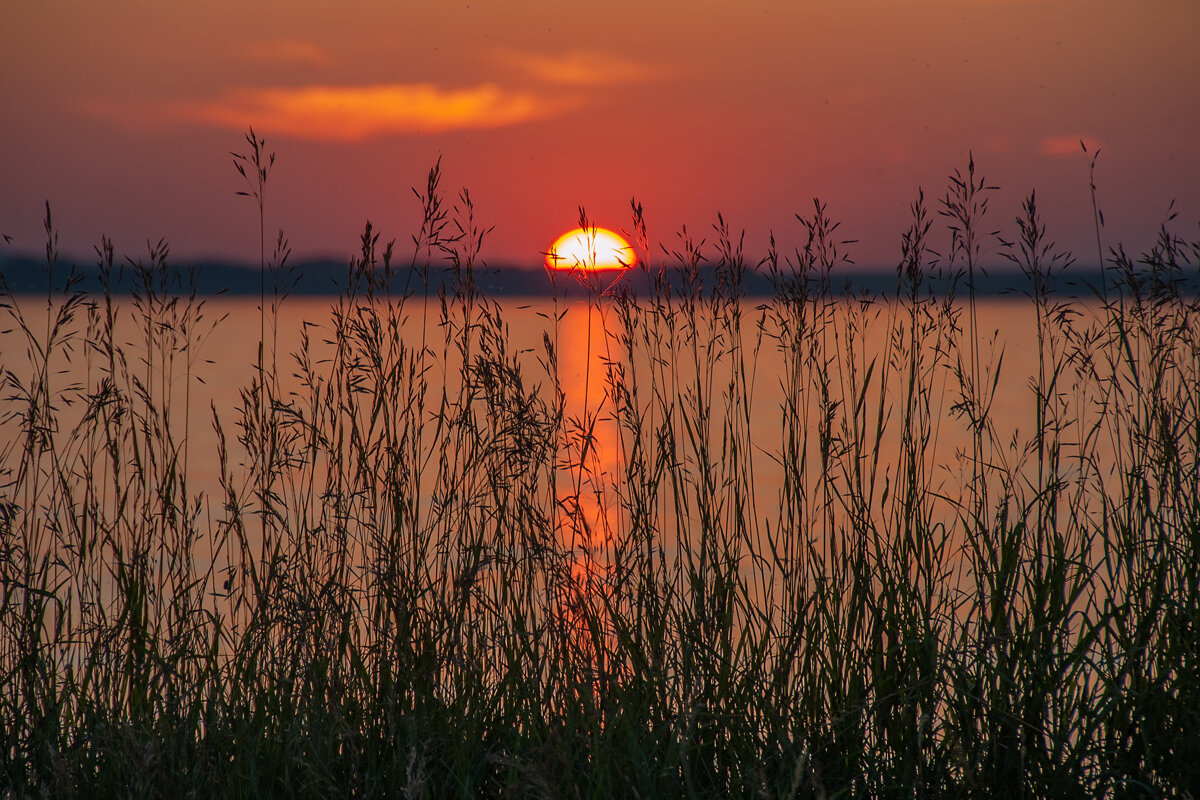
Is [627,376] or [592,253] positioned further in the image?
[627,376]

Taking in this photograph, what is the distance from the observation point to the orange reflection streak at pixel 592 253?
89.0 inches

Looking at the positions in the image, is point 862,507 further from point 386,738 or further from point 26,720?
point 26,720

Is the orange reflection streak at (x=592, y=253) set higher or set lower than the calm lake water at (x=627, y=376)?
higher

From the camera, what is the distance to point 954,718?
188 cm

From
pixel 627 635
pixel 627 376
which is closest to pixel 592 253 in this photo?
pixel 627 635

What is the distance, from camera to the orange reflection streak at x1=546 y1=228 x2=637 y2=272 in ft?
7.42

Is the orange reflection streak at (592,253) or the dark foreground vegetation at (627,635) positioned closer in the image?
the dark foreground vegetation at (627,635)

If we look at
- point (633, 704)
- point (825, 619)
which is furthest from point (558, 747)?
point (825, 619)

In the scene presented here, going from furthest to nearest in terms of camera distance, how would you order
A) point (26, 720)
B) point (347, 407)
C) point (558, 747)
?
point (347, 407) < point (26, 720) < point (558, 747)

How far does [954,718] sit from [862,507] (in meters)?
0.47

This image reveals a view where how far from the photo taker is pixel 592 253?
2266 mm

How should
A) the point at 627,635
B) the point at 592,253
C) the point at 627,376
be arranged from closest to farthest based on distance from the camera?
the point at 627,635 < the point at 592,253 < the point at 627,376

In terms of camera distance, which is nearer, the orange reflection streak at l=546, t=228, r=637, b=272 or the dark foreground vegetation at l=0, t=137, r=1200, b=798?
the dark foreground vegetation at l=0, t=137, r=1200, b=798

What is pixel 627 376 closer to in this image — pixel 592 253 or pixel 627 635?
pixel 592 253
